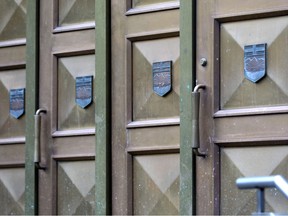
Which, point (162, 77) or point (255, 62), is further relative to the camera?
point (162, 77)

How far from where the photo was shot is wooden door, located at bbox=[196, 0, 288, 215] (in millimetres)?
5297

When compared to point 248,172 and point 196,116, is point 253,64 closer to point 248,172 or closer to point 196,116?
point 196,116

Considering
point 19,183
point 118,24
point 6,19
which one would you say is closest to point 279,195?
point 118,24

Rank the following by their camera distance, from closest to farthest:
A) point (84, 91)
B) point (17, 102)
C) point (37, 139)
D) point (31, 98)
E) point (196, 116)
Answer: point (196, 116) < point (84, 91) < point (37, 139) < point (31, 98) < point (17, 102)

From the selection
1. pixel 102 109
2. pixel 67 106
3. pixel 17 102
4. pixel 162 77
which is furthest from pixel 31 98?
pixel 162 77

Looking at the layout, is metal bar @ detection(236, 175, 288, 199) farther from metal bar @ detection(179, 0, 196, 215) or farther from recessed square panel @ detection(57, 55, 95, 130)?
recessed square panel @ detection(57, 55, 95, 130)

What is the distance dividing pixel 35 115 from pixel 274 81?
1714 millimetres

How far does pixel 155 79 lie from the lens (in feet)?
19.2

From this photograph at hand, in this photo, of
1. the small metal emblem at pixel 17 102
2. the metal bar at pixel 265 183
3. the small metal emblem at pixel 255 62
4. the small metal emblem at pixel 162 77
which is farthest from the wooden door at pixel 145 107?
the metal bar at pixel 265 183

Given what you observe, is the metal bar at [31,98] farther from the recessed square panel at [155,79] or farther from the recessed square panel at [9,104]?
the recessed square panel at [155,79]

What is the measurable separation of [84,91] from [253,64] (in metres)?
1.26

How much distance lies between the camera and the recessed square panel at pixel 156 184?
5.75 metres

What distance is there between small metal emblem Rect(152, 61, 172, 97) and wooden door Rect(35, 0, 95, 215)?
50cm

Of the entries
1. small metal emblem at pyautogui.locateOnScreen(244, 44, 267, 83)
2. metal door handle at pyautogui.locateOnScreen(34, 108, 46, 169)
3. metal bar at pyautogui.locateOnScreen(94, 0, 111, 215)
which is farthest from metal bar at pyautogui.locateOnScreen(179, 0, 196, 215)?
metal door handle at pyautogui.locateOnScreen(34, 108, 46, 169)
